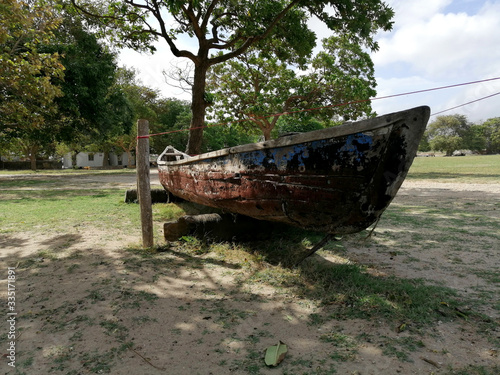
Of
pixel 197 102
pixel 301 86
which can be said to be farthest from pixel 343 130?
pixel 301 86

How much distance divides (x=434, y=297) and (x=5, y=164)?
47488 millimetres

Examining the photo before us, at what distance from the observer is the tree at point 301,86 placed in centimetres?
1606

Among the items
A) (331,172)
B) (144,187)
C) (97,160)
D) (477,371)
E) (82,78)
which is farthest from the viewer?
(97,160)

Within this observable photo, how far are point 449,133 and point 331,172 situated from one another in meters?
85.8

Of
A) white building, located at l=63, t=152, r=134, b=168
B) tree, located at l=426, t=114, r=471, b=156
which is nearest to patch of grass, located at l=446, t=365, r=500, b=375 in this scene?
white building, located at l=63, t=152, r=134, b=168

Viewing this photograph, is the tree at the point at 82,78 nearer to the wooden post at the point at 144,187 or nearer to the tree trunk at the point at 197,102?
the tree trunk at the point at 197,102

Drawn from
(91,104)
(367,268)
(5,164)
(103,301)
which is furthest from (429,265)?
(5,164)

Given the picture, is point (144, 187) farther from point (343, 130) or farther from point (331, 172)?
point (343, 130)

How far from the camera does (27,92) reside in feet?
28.7

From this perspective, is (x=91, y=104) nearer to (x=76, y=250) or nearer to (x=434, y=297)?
(x=76, y=250)

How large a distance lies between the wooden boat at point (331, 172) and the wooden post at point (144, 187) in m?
1.42

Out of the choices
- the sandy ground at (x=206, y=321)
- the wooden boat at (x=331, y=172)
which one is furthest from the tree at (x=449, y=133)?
the wooden boat at (x=331, y=172)

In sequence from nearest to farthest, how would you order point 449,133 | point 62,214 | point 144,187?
point 144,187 → point 62,214 → point 449,133

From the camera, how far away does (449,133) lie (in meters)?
74.4
